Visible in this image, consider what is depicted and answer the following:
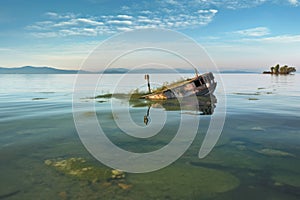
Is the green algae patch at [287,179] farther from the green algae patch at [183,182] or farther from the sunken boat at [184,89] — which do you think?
the sunken boat at [184,89]

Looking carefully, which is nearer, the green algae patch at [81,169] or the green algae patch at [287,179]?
the green algae patch at [287,179]

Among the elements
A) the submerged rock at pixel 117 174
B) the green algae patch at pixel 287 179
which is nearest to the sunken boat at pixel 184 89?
the submerged rock at pixel 117 174

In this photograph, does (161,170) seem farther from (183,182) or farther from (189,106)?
(189,106)

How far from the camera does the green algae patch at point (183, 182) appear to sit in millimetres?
7105

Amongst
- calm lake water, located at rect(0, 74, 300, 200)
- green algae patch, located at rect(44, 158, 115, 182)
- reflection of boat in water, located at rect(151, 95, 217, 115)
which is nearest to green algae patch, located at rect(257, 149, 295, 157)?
calm lake water, located at rect(0, 74, 300, 200)

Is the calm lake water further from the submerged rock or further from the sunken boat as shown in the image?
the sunken boat

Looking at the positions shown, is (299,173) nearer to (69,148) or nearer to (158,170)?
(158,170)

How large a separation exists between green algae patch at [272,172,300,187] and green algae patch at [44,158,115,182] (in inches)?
215

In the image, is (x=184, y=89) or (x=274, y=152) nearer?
(x=274, y=152)

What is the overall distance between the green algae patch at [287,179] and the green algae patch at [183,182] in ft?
4.24

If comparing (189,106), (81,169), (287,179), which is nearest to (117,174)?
(81,169)

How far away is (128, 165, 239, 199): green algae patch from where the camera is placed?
711cm

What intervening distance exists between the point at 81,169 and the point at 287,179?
7.03 m

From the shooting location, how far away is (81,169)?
8.85 meters
